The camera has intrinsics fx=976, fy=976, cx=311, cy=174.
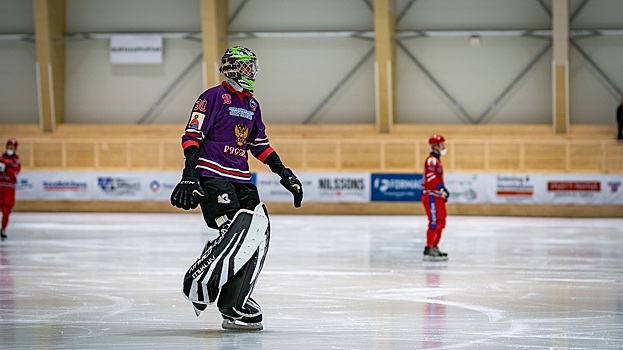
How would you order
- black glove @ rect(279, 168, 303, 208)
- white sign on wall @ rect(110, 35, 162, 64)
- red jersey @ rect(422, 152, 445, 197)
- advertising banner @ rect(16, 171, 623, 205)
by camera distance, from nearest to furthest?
black glove @ rect(279, 168, 303, 208)
red jersey @ rect(422, 152, 445, 197)
advertising banner @ rect(16, 171, 623, 205)
white sign on wall @ rect(110, 35, 162, 64)

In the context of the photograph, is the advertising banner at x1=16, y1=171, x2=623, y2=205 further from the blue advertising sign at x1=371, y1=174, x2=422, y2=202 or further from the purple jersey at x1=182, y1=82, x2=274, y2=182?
the purple jersey at x1=182, y1=82, x2=274, y2=182

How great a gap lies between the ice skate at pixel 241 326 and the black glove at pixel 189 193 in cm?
102

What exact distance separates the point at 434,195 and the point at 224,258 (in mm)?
7752

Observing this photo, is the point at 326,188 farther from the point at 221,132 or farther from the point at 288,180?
the point at 221,132

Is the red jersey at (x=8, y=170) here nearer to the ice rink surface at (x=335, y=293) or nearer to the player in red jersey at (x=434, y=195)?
the ice rink surface at (x=335, y=293)

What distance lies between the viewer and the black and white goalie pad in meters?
7.05

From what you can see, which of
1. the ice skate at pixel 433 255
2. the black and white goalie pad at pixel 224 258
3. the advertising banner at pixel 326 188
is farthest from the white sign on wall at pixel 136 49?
the black and white goalie pad at pixel 224 258

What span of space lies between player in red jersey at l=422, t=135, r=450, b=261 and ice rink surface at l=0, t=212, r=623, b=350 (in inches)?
14.3

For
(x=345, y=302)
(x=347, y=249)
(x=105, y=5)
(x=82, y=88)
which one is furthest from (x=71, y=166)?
(x=345, y=302)

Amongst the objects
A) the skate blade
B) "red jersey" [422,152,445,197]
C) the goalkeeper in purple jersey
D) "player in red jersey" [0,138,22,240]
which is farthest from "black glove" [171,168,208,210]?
"player in red jersey" [0,138,22,240]

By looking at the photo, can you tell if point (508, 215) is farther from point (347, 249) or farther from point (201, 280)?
point (201, 280)

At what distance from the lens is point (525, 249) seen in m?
17.0

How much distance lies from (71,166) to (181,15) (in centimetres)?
663

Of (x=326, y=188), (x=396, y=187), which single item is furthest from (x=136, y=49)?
(x=396, y=187)
